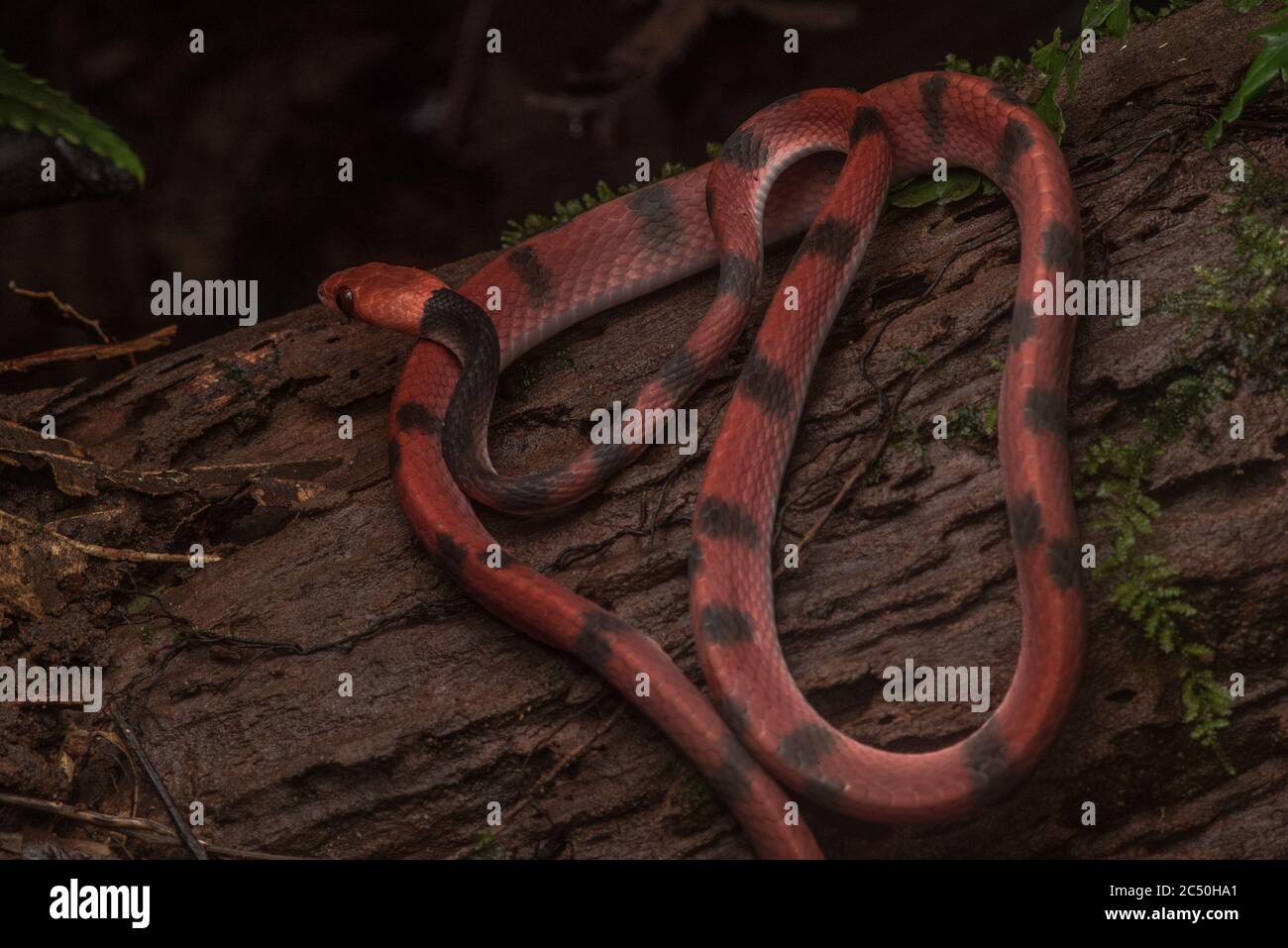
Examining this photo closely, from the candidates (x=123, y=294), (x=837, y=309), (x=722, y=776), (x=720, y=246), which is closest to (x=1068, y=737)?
(x=722, y=776)

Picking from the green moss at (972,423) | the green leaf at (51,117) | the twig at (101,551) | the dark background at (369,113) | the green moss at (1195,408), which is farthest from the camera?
the dark background at (369,113)

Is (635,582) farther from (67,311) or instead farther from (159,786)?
(67,311)

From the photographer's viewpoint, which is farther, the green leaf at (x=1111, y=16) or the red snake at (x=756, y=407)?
the green leaf at (x=1111, y=16)

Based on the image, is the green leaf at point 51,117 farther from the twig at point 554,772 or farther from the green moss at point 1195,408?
the green moss at point 1195,408

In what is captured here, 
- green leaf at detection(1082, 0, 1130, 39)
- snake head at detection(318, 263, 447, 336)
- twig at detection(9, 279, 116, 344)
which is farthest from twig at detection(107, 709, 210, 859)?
green leaf at detection(1082, 0, 1130, 39)

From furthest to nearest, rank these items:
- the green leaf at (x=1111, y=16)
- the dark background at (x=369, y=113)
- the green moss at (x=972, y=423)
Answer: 1. the dark background at (x=369, y=113)
2. the green leaf at (x=1111, y=16)
3. the green moss at (x=972, y=423)

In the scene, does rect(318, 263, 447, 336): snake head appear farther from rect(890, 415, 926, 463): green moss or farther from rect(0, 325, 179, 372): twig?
rect(890, 415, 926, 463): green moss

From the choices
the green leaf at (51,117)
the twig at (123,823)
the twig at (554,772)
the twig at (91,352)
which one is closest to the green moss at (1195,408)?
the twig at (554,772)
